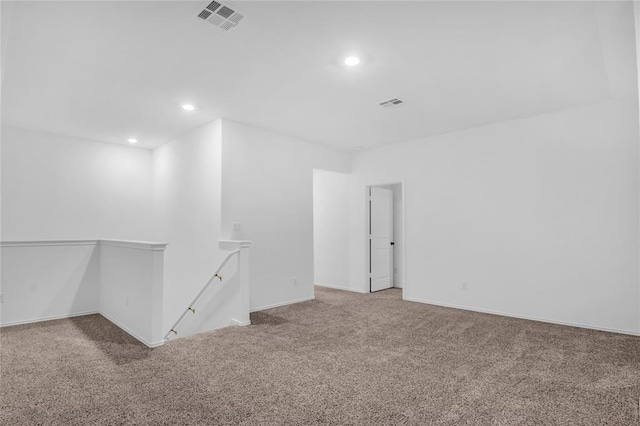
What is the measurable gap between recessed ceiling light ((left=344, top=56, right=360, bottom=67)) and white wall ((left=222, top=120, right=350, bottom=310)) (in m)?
2.38

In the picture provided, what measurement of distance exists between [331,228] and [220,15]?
207 inches

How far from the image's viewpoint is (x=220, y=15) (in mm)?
2602

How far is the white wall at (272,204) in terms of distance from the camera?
5.15 metres

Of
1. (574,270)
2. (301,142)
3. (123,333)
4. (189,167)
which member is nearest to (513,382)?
(574,270)

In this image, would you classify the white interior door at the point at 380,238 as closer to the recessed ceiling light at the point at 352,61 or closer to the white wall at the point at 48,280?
the recessed ceiling light at the point at 352,61

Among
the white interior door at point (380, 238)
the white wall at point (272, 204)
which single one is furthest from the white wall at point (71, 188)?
the white interior door at point (380, 238)

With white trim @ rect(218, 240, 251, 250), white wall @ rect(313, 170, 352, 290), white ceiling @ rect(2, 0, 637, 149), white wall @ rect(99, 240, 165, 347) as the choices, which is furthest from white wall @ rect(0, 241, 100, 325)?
white wall @ rect(313, 170, 352, 290)

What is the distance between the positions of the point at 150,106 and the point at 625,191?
5.87 metres

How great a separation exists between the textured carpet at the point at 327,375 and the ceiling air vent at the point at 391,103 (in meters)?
2.77

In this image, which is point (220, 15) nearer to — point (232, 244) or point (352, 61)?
point (352, 61)

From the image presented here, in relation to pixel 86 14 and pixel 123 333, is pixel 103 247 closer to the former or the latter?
pixel 123 333

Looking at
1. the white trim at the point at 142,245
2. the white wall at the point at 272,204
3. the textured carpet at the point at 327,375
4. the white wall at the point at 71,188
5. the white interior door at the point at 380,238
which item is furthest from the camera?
the white interior door at the point at 380,238

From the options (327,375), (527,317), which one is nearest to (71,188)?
(327,375)

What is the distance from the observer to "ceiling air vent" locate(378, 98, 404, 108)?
4.29 meters
